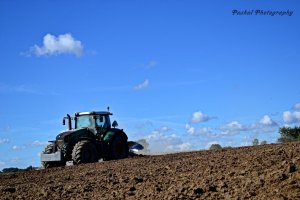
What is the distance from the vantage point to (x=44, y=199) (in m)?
8.02

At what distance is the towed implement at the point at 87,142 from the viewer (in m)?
18.6

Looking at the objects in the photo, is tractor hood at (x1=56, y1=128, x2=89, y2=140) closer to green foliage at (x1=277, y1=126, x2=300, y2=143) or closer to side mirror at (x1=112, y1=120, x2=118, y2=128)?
side mirror at (x1=112, y1=120, x2=118, y2=128)

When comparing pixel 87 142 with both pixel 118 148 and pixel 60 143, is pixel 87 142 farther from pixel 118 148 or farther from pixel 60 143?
pixel 118 148

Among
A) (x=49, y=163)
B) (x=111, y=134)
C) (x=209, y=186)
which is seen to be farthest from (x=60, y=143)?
(x=209, y=186)

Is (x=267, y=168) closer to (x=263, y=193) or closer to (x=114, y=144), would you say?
(x=263, y=193)

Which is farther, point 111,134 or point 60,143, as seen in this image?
point 111,134

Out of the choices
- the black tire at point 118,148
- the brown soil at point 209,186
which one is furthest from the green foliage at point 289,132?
the brown soil at point 209,186

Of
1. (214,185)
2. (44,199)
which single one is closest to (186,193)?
(214,185)

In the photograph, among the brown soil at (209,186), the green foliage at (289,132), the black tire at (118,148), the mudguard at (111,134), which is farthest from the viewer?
the green foliage at (289,132)

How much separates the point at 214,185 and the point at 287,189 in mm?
1186

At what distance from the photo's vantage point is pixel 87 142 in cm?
1858

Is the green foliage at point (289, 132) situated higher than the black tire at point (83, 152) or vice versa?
the green foliage at point (289, 132)

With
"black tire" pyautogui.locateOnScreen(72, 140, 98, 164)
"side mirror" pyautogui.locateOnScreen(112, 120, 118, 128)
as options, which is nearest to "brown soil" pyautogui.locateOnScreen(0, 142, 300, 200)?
"black tire" pyautogui.locateOnScreen(72, 140, 98, 164)

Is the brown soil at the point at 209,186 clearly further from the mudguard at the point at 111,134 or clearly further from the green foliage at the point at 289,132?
the green foliage at the point at 289,132
